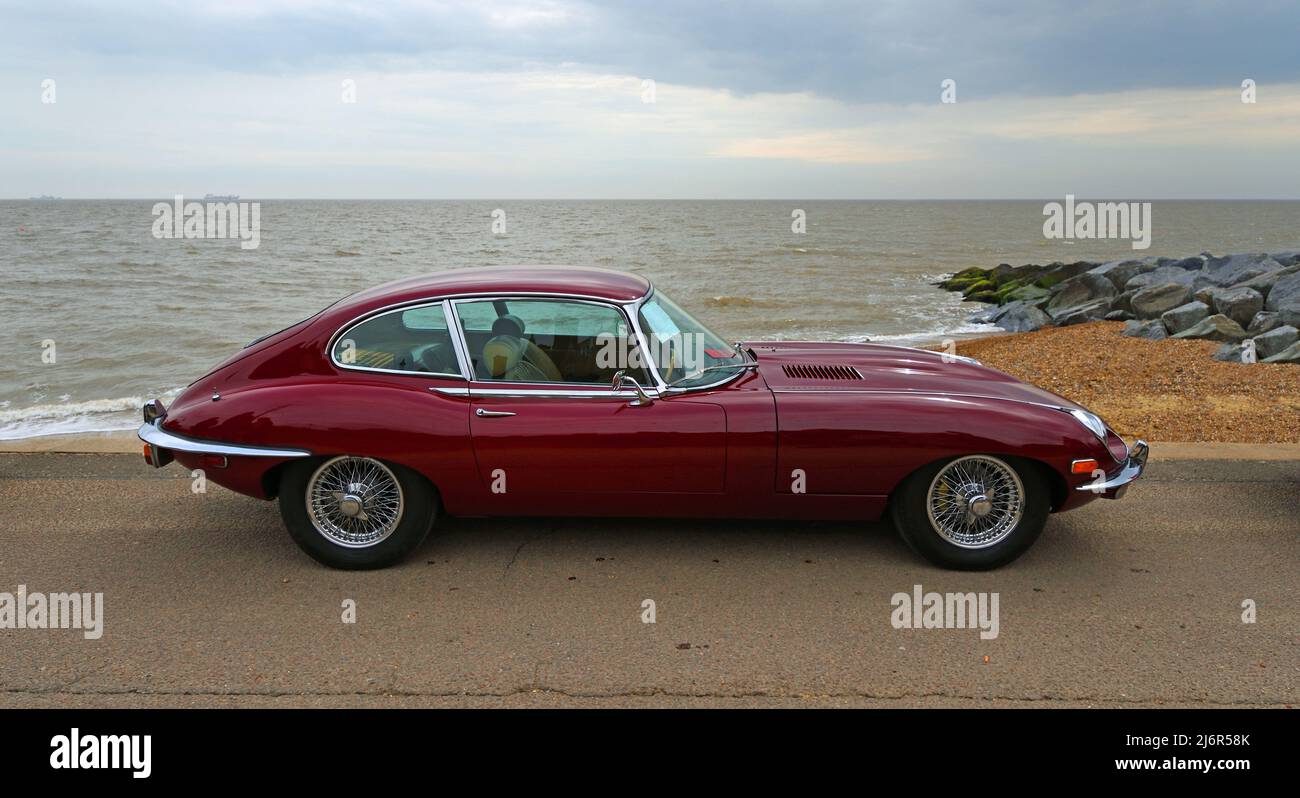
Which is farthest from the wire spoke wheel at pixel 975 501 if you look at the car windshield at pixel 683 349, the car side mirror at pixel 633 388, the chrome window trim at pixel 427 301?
the chrome window trim at pixel 427 301

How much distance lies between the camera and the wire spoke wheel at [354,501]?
168 inches

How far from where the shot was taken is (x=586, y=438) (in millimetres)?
4180

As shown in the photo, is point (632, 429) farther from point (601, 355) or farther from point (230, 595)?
point (230, 595)

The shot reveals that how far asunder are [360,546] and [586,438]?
3.90 feet

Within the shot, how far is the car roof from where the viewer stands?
4434mm

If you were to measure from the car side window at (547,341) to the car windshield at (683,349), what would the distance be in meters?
0.12

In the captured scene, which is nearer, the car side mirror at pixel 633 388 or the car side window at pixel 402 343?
the car side mirror at pixel 633 388

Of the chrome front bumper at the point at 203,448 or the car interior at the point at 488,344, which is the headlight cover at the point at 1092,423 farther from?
the chrome front bumper at the point at 203,448

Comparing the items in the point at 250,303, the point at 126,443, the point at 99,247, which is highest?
the point at 99,247

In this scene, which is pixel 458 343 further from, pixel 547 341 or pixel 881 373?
→ pixel 881 373

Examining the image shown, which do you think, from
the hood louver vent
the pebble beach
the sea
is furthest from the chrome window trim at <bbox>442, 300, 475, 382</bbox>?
the sea

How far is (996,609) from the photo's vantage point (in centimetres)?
390

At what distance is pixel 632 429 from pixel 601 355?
0.47 meters

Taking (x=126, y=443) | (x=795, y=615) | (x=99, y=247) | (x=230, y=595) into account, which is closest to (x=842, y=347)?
(x=795, y=615)
